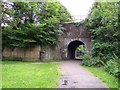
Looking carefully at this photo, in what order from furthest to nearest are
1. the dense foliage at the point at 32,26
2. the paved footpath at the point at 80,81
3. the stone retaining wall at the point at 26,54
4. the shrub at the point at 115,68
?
the stone retaining wall at the point at 26,54
the dense foliage at the point at 32,26
the shrub at the point at 115,68
the paved footpath at the point at 80,81

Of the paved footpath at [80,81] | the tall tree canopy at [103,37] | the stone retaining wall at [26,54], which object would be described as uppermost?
the tall tree canopy at [103,37]

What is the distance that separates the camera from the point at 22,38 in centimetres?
1948

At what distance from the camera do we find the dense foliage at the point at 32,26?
19.2m

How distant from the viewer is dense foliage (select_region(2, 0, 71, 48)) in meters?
19.2

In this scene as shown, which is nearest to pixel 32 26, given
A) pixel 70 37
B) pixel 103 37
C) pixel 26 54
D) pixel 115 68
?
pixel 26 54

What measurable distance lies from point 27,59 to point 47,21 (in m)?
3.81

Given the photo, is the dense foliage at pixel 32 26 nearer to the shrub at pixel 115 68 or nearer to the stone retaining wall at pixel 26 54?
the stone retaining wall at pixel 26 54

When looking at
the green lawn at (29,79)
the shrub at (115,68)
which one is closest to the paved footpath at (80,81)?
the green lawn at (29,79)

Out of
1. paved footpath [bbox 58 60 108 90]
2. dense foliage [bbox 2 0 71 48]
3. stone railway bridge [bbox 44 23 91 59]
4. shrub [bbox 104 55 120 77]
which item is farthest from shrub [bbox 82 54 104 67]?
stone railway bridge [bbox 44 23 91 59]

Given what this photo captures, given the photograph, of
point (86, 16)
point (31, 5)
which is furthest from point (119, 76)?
point (86, 16)

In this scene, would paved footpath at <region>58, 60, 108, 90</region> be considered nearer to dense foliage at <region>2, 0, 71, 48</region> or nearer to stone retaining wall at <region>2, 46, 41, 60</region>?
dense foliage at <region>2, 0, 71, 48</region>

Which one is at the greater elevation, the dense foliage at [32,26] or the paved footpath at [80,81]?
the dense foliage at [32,26]

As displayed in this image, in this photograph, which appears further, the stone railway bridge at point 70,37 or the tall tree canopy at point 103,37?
the stone railway bridge at point 70,37

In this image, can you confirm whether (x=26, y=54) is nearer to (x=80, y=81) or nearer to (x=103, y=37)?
(x=103, y=37)
